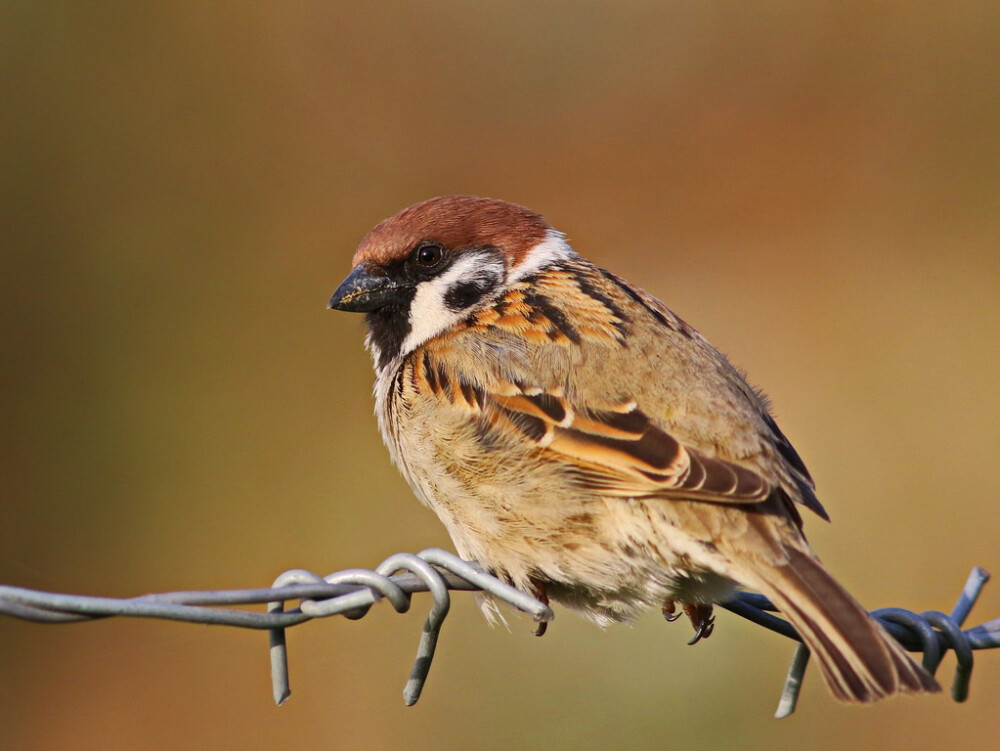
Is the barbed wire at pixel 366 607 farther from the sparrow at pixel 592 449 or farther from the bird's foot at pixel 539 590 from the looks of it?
the bird's foot at pixel 539 590

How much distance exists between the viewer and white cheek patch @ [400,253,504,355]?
3902 mm

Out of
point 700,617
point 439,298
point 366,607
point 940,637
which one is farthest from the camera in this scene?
point 439,298

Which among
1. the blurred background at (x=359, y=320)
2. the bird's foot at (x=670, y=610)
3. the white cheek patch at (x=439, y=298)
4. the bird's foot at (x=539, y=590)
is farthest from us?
the blurred background at (x=359, y=320)

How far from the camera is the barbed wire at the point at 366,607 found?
207 cm

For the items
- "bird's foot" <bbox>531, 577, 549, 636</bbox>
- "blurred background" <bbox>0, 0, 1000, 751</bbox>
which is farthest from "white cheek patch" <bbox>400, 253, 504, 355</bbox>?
"blurred background" <bbox>0, 0, 1000, 751</bbox>

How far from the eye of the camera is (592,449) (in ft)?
10.5

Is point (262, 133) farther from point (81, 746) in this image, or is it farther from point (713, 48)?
point (81, 746)

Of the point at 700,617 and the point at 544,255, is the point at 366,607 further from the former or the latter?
the point at 544,255

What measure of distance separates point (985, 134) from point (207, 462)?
649 centimetres

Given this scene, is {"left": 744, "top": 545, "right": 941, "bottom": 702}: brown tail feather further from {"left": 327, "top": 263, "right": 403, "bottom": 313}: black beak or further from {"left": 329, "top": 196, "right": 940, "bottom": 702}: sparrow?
{"left": 327, "top": 263, "right": 403, "bottom": 313}: black beak

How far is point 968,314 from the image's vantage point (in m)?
8.38

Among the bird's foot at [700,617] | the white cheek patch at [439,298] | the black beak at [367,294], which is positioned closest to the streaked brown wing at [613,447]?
the white cheek patch at [439,298]

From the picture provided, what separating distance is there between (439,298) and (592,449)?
3.31 ft

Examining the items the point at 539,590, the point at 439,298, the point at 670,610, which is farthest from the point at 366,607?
the point at 439,298
